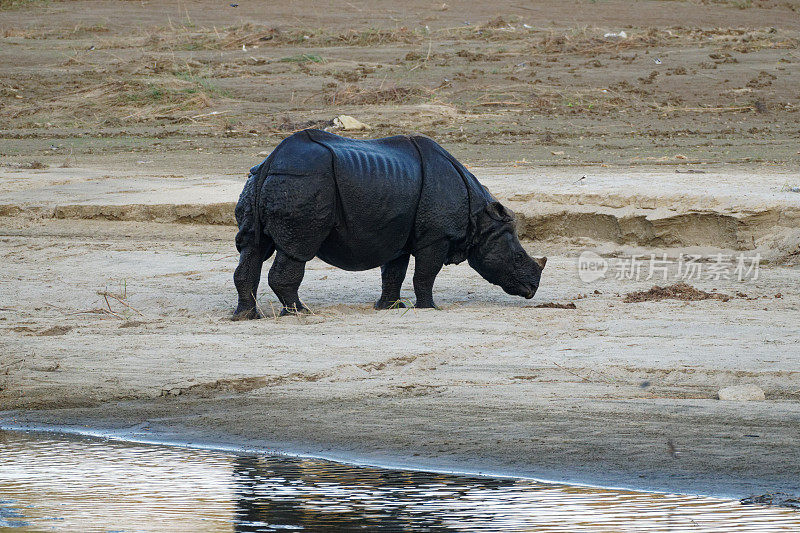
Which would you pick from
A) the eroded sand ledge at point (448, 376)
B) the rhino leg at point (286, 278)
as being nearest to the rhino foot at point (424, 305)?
the eroded sand ledge at point (448, 376)

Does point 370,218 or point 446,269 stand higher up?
point 370,218

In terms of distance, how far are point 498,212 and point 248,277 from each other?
1972mm

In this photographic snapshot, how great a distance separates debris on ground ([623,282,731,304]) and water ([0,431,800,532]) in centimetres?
405

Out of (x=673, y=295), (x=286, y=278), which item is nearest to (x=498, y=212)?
(x=673, y=295)

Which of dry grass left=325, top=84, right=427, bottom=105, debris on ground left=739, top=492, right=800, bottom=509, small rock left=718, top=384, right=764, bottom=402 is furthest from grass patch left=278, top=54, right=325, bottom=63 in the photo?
debris on ground left=739, top=492, right=800, bottom=509

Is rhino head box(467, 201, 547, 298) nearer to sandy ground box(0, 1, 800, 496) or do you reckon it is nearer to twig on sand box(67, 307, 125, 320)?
sandy ground box(0, 1, 800, 496)

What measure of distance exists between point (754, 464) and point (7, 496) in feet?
11.2

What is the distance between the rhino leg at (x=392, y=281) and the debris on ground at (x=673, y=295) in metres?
1.74

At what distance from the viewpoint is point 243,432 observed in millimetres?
6102

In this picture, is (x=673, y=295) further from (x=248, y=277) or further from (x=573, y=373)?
(x=248, y=277)

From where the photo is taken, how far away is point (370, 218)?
8.40 meters

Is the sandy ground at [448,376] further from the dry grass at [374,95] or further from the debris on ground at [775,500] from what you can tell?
the dry grass at [374,95]

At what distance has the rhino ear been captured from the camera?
8.95 metres
